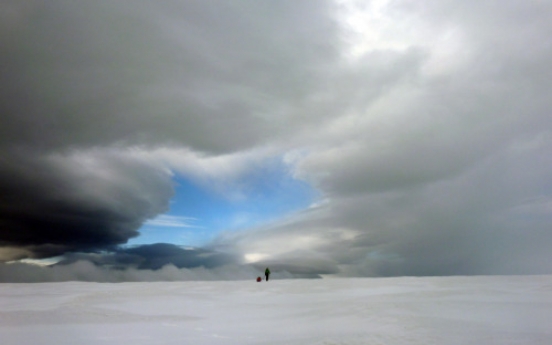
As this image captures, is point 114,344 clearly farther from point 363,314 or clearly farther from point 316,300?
point 316,300

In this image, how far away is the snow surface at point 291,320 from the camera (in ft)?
30.1

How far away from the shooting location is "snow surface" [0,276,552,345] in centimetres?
919

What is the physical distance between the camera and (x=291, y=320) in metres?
11.8

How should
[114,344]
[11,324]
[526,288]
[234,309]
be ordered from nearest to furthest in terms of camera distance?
[114,344]
[11,324]
[234,309]
[526,288]

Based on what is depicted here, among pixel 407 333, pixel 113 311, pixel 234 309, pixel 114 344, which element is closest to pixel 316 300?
pixel 234 309

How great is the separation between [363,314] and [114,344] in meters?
7.55

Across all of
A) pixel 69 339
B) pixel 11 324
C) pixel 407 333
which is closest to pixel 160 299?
pixel 11 324

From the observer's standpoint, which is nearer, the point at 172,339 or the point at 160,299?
the point at 172,339

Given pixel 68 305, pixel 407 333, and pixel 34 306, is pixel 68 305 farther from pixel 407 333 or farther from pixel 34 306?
pixel 407 333

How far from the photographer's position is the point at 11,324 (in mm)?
11258

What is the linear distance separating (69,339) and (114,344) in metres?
1.42

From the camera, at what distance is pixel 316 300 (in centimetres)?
1631

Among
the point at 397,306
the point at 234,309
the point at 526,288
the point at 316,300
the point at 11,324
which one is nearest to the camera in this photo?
the point at 11,324

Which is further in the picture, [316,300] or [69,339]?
[316,300]
